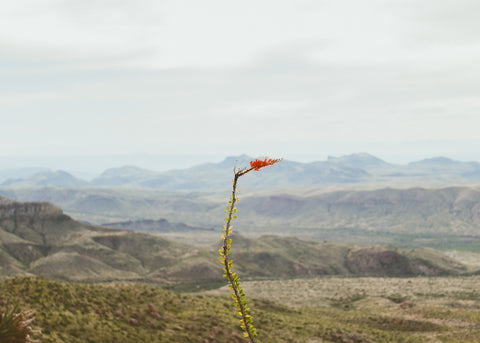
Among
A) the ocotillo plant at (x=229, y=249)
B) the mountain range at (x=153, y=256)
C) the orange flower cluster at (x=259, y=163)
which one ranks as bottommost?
the mountain range at (x=153, y=256)

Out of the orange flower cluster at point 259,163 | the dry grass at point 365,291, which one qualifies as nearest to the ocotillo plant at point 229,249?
the orange flower cluster at point 259,163

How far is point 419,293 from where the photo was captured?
94562 millimetres

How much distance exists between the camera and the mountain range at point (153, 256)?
428ft

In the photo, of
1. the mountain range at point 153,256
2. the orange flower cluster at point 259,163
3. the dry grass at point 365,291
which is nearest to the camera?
the orange flower cluster at point 259,163

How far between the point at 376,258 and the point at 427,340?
126m

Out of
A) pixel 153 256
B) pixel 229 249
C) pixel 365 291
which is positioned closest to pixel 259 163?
pixel 229 249

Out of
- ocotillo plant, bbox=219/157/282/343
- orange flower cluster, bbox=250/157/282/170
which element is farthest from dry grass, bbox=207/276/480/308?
orange flower cluster, bbox=250/157/282/170

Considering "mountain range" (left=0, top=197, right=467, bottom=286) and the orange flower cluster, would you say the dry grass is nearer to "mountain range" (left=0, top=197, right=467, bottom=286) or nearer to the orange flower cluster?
"mountain range" (left=0, top=197, right=467, bottom=286)

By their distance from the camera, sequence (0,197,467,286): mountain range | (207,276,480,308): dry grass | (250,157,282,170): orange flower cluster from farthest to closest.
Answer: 1. (0,197,467,286): mountain range
2. (207,276,480,308): dry grass
3. (250,157,282,170): orange flower cluster

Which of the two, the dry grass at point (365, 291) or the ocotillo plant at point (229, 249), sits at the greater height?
the ocotillo plant at point (229, 249)

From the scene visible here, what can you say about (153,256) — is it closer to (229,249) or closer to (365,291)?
(365,291)

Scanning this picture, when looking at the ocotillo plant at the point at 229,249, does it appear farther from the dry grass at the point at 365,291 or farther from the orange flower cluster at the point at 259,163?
the dry grass at the point at 365,291

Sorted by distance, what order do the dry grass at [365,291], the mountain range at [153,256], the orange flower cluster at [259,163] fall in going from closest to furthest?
the orange flower cluster at [259,163] < the dry grass at [365,291] < the mountain range at [153,256]

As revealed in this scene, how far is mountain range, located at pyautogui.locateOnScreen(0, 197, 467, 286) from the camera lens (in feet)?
428
